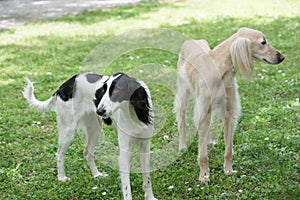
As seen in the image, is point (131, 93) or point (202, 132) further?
point (202, 132)

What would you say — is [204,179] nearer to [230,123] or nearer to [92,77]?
[230,123]

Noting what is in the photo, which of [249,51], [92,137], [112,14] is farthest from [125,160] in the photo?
[112,14]

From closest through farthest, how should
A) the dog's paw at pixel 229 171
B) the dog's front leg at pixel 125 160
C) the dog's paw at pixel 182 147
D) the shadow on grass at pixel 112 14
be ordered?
the dog's front leg at pixel 125 160, the dog's paw at pixel 229 171, the dog's paw at pixel 182 147, the shadow on grass at pixel 112 14

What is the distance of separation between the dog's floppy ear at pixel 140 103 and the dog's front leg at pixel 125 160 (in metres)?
0.30

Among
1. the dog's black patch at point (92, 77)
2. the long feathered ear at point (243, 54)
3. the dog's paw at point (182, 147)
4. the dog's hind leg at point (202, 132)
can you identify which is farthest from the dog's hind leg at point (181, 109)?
the dog's black patch at point (92, 77)

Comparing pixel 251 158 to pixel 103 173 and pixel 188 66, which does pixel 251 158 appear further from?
pixel 103 173

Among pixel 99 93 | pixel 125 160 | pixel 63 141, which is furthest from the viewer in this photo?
pixel 63 141

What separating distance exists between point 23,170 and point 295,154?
2654mm

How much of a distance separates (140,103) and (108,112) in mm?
257

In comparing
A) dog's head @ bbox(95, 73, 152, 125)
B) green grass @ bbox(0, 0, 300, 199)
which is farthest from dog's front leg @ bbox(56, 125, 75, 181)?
dog's head @ bbox(95, 73, 152, 125)

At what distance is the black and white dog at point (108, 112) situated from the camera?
3.97 meters

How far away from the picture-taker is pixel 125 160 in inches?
171

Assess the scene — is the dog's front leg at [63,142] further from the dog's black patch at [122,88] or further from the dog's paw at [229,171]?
the dog's paw at [229,171]

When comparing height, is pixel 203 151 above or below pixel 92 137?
below
